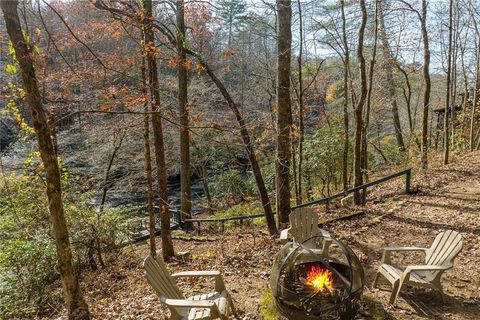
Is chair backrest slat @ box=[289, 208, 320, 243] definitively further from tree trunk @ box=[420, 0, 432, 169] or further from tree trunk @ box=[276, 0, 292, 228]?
tree trunk @ box=[420, 0, 432, 169]

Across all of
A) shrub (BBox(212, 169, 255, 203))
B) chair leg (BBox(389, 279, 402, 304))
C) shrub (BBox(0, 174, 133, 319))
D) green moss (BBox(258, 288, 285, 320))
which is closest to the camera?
green moss (BBox(258, 288, 285, 320))

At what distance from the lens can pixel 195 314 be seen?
3.53 m

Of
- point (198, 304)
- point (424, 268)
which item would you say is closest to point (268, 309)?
point (198, 304)

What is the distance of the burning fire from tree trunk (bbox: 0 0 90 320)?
2.71 meters

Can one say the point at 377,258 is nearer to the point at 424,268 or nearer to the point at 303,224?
the point at 303,224

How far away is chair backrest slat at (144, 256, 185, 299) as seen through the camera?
3531mm

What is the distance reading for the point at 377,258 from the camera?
17.8 feet

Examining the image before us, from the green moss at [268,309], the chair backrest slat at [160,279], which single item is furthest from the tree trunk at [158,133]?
the green moss at [268,309]

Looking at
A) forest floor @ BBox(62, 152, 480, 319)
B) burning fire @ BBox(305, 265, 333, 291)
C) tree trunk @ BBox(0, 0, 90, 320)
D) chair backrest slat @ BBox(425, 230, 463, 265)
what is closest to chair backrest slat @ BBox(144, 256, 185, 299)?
forest floor @ BBox(62, 152, 480, 319)

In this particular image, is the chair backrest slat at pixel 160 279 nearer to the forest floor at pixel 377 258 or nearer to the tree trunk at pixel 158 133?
the forest floor at pixel 377 258

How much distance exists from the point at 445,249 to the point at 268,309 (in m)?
2.44

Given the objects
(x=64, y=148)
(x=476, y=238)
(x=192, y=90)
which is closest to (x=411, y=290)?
(x=476, y=238)

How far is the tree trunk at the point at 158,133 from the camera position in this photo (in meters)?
6.44

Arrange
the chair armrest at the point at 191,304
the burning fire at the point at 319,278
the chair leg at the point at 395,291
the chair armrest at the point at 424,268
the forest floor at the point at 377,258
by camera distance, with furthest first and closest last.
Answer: the forest floor at the point at 377,258 → the chair leg at the point at 395,291 → the chair armrest at the point at 424,268 → the burning fire at the point at 319,278 → the chair armrest at the point at 191,304
